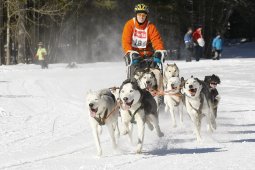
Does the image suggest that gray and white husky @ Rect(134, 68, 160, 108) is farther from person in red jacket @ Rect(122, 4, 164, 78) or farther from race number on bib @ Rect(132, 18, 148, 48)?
race number on bib @ Rect(132, 18, 148, 48)

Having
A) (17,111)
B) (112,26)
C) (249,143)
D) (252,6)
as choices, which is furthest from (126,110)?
(252,6)

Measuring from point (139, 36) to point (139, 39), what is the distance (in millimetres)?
55

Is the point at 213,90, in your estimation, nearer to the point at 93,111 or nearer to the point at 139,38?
the point at 139,38

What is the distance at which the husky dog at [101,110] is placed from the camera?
6.54 m

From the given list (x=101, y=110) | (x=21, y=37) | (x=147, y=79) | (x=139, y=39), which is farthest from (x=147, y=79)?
(x=21, y=37)

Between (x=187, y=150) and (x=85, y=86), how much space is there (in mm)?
10113

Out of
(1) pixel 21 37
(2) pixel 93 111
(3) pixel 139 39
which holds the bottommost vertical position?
(2) pixel 93 111

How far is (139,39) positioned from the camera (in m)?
9.05

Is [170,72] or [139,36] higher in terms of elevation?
[139,36]

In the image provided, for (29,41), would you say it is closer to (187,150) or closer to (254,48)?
(254,48)

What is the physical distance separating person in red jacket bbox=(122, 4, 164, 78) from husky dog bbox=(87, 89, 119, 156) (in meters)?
2.10

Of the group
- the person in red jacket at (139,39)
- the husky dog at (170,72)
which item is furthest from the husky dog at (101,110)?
the husky dog at (170,72)

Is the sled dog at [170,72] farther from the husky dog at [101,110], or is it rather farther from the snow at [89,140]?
the husky dog at [101,110]

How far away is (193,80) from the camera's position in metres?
7.72
